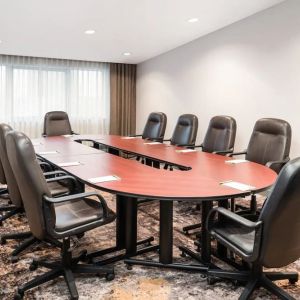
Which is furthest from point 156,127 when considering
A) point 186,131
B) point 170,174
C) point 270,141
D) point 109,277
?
point 109,277

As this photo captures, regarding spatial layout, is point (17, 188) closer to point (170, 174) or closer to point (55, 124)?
point (170, 174)

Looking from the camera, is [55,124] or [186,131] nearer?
[186,131]

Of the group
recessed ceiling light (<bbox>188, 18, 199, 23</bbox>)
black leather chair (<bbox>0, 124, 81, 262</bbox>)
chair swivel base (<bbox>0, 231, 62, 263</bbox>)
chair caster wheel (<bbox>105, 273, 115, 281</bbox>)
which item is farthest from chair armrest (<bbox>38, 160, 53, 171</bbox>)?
recessed ceiling light (<bbox>188, 18, 199, 23</bbox>)

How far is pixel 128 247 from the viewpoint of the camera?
2631 millimetres

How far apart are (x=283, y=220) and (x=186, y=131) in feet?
11.4

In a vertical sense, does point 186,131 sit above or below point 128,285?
above

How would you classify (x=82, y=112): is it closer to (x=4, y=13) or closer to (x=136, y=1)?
(x=4, y=13)

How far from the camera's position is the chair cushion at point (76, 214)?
211 cm

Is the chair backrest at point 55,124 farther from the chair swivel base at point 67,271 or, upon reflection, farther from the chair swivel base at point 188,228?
the chair swivel base at point 67,271

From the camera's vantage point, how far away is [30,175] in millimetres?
1938

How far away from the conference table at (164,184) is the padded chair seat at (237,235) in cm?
19

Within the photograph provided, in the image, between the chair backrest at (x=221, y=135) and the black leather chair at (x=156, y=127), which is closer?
the chair backrest at (x=221, y=135)

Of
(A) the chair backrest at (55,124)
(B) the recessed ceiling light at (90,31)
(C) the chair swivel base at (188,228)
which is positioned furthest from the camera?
(A) the chair backrest at (55,124)

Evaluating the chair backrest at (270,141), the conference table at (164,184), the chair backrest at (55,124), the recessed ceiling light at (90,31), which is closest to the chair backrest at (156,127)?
the chair backrest at (55,124)
